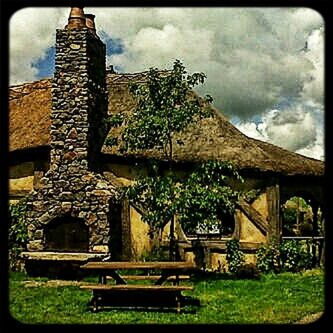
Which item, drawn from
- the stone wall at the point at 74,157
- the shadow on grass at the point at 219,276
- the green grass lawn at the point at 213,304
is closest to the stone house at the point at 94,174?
the stone wall at the point at 74,157

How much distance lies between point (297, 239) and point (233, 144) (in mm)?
2681

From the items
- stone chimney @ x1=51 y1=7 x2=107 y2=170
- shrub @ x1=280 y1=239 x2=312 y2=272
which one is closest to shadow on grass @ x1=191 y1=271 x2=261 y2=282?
shrub @ x1=280 y1=239 x2=312 y2=272

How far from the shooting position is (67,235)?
14.0 meters

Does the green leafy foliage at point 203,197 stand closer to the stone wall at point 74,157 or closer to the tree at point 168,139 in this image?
the tree at point 168,139

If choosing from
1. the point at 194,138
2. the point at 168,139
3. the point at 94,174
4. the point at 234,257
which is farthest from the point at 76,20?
→ the point at 234,257

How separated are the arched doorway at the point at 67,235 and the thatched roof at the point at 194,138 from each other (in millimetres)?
1848

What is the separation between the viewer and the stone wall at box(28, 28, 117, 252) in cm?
1328

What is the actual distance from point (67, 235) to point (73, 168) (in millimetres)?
1613

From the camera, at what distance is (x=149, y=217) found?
1145 cm

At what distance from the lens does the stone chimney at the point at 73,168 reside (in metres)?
13.3

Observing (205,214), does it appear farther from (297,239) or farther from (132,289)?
(297,239)

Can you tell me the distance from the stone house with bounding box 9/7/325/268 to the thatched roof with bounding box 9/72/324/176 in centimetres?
3

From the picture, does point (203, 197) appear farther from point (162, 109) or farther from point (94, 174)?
point (94, 174)

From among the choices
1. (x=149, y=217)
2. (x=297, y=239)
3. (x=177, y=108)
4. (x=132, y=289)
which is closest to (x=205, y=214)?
(x=149, y=217)
